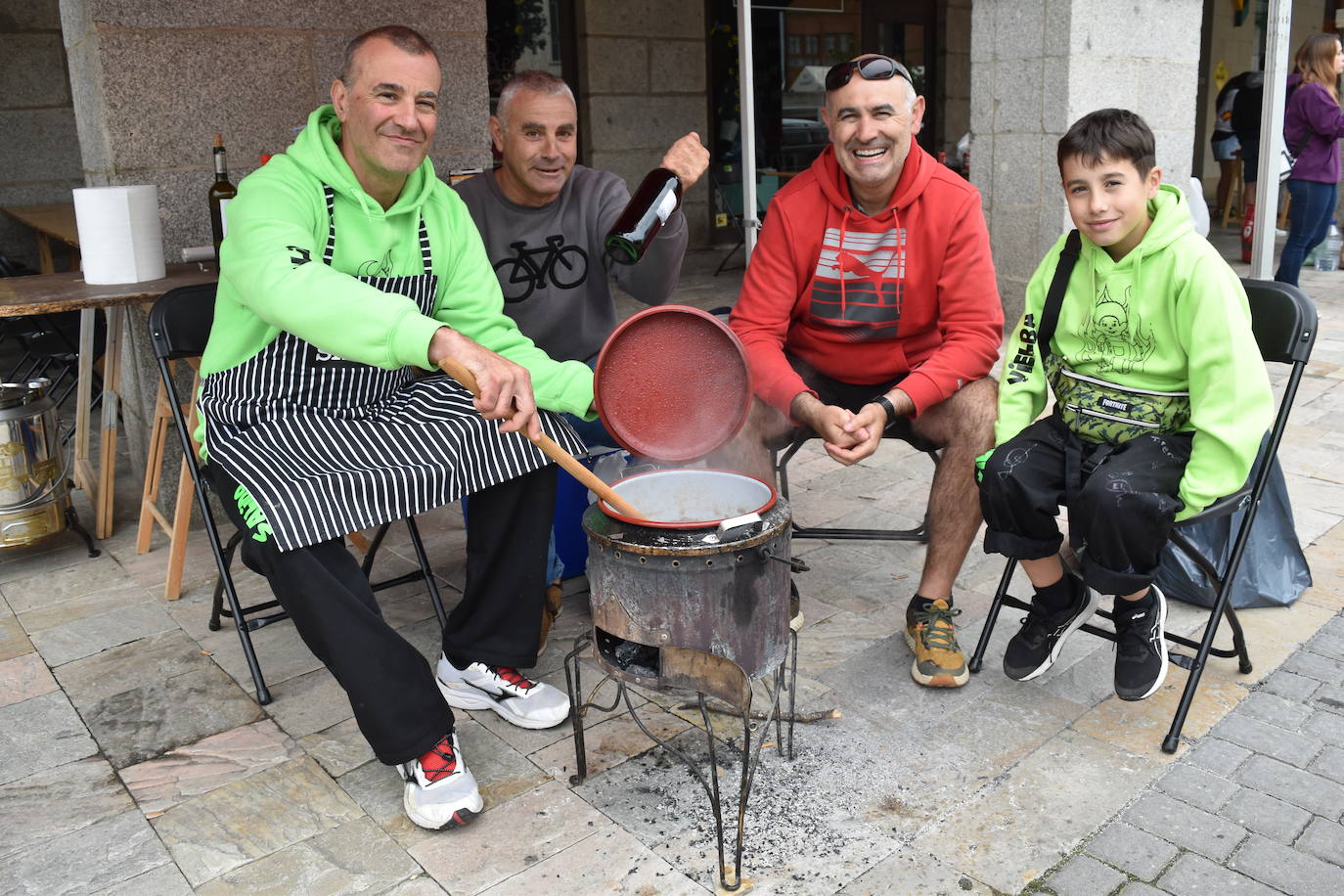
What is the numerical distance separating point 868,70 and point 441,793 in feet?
6.84

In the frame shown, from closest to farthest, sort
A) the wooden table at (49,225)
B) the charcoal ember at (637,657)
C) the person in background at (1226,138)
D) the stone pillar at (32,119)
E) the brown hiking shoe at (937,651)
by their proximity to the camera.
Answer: the charcoal ember at (637,657), the brown hiking shoe at (937,651), the wooden table at (49,225), the stone pillar at (32,119), the person in background at (1226,138)

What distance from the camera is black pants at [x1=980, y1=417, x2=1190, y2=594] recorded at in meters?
2.47

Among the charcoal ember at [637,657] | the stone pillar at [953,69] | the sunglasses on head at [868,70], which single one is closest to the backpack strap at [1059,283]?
the sunglasses on head at [868,70]

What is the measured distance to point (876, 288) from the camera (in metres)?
3.14

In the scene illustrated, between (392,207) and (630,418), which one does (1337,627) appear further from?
(392,207)

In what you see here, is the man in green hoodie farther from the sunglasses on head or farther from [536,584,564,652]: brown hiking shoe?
the sunglasses on head

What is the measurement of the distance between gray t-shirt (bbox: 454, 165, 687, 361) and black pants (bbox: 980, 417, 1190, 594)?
1136 mm

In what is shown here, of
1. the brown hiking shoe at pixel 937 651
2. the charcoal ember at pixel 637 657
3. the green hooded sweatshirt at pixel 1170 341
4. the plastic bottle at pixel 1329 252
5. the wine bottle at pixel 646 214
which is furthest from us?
the plastic bottle at pixel 1329 252

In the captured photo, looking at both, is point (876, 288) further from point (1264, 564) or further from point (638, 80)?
point (638, 80)

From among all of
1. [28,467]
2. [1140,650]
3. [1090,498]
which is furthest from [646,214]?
[28,467]

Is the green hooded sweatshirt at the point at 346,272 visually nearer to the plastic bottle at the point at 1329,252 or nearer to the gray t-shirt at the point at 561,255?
the gray t-shirt at the point at 561,255

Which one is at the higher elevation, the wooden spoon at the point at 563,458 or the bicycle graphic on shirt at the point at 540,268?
the bicycle graphic on shirt at the point at 540,268

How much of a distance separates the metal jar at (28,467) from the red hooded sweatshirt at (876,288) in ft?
7.71

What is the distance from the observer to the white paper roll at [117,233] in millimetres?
3451
